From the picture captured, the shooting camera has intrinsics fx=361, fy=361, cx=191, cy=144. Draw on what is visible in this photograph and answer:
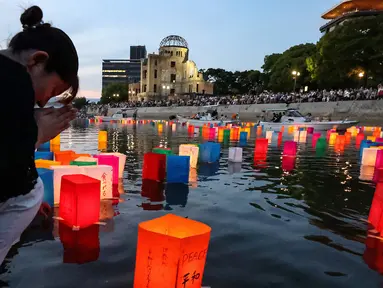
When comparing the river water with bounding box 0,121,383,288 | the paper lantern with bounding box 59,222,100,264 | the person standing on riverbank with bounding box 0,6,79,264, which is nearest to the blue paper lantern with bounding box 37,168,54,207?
the river water with bounding box 0,121,383,288

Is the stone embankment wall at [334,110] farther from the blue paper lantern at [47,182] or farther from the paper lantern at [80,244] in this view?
the paper lantern at [80,244]

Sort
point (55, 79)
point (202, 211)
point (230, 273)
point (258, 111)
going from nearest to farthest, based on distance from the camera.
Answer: point (55, 79) < point (230, 273) < point (202, 211) < point (258, 111)

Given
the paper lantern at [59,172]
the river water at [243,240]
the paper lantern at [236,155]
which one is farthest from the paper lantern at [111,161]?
the paper lantern at [236,155]

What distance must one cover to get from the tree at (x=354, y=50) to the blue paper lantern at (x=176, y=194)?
126ft

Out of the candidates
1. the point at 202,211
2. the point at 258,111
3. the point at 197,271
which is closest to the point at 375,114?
the point at 258,111

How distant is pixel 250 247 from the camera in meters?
4.68

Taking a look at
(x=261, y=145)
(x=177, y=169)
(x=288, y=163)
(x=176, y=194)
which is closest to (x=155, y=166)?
(x=177, y=169)

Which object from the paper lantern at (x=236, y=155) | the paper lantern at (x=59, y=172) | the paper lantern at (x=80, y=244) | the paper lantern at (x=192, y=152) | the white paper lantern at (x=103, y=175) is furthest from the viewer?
the paper lantern at (x=236, y=155)

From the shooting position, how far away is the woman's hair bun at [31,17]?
1.75 m

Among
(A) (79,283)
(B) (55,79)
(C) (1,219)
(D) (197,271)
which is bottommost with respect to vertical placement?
(A) (79,283)

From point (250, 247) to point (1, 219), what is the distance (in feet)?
11.8

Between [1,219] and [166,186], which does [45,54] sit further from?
[166,186]

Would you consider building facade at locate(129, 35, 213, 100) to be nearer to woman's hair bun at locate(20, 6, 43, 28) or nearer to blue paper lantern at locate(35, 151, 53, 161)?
blue paper lantern at locate(35, 151, 53, 161)

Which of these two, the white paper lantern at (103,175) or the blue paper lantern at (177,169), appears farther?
the blue paper lantern at (177,169)
